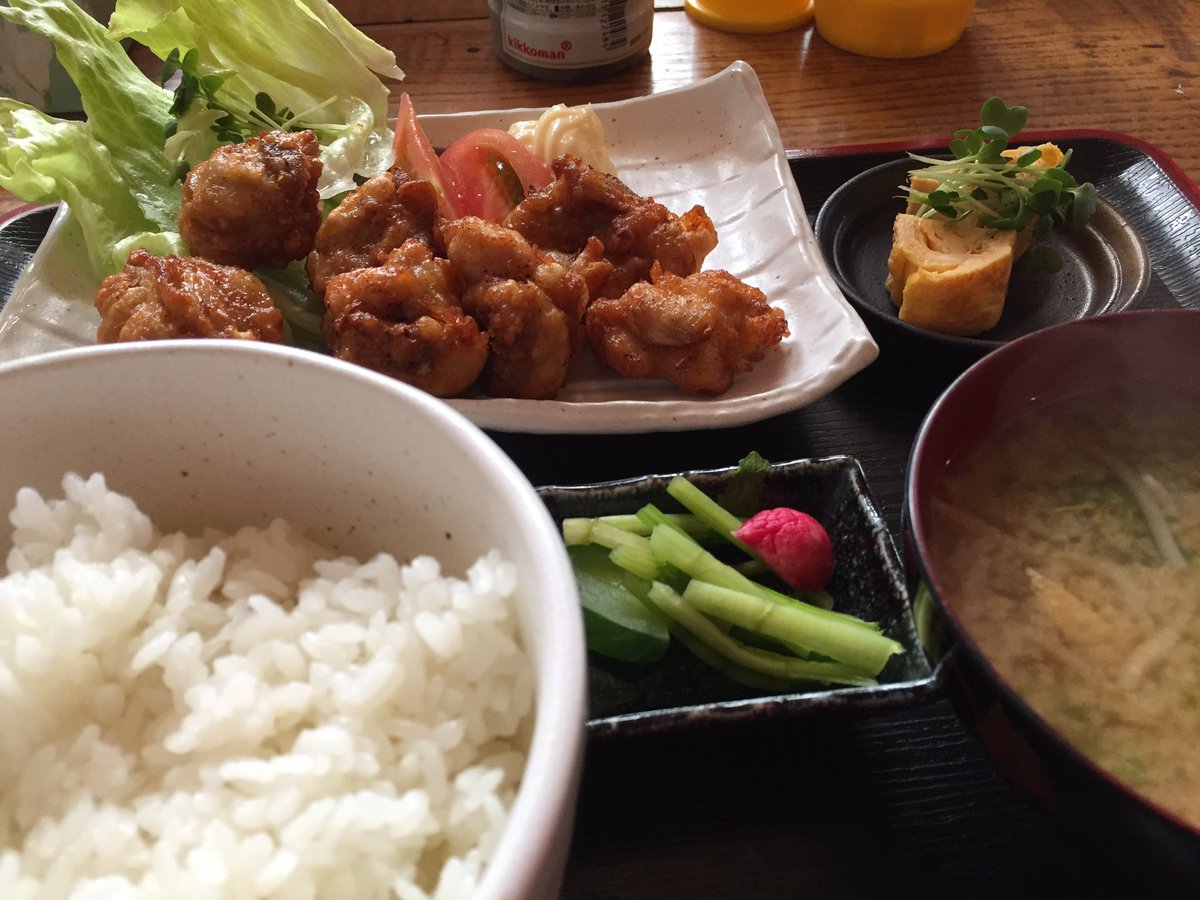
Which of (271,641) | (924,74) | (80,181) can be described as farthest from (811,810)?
(924,74)

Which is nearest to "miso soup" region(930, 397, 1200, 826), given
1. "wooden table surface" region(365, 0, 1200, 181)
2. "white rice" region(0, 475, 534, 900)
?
"white rice" region(0, 475, 534, 900)

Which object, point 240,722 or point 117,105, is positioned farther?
point 117,105

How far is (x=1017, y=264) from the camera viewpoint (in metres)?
2.14

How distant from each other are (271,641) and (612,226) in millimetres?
1476

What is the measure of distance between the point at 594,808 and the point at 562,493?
0.49 metres

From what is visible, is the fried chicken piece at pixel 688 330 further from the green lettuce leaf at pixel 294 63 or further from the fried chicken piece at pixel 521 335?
the green lettuce leaf at pixel 294 63

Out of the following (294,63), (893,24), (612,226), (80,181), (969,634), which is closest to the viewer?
(969,634)

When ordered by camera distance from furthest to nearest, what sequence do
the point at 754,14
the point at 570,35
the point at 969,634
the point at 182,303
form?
the point at 754,14, the point at 570,35, the point at 182,303, the point at 969,634

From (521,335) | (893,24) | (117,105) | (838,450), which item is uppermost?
(893,24)

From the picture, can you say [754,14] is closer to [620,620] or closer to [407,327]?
[407,327]

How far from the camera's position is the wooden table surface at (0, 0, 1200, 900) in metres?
1.14

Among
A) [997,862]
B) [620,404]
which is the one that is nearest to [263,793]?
[997,862]

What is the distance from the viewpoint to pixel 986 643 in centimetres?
112

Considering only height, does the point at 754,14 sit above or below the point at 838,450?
above
